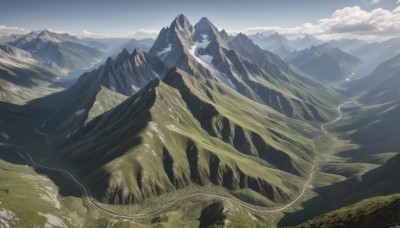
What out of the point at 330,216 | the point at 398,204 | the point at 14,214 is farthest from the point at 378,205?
the point at 14,214

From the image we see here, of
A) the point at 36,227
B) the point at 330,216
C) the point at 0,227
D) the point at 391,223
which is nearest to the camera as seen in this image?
the point at 391,223

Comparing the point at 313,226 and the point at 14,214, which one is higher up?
the point at 313,226

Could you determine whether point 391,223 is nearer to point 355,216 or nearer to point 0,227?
point 355,216

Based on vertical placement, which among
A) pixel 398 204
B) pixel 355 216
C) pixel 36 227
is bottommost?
pixel 36 227

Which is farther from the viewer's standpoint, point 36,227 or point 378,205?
point 36,227

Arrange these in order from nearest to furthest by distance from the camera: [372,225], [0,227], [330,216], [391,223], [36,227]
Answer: [391,223] < [372,225] < [330,216] < [0,227] < [36,227]

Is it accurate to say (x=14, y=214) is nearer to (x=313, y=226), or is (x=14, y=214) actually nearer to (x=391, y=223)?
(x=313, y=226)

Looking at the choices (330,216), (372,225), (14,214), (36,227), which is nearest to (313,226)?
(330,216)

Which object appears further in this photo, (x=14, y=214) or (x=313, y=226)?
(x=14, y=214)

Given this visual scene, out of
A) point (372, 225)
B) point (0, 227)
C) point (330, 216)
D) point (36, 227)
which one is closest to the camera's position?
point (372, 225)
